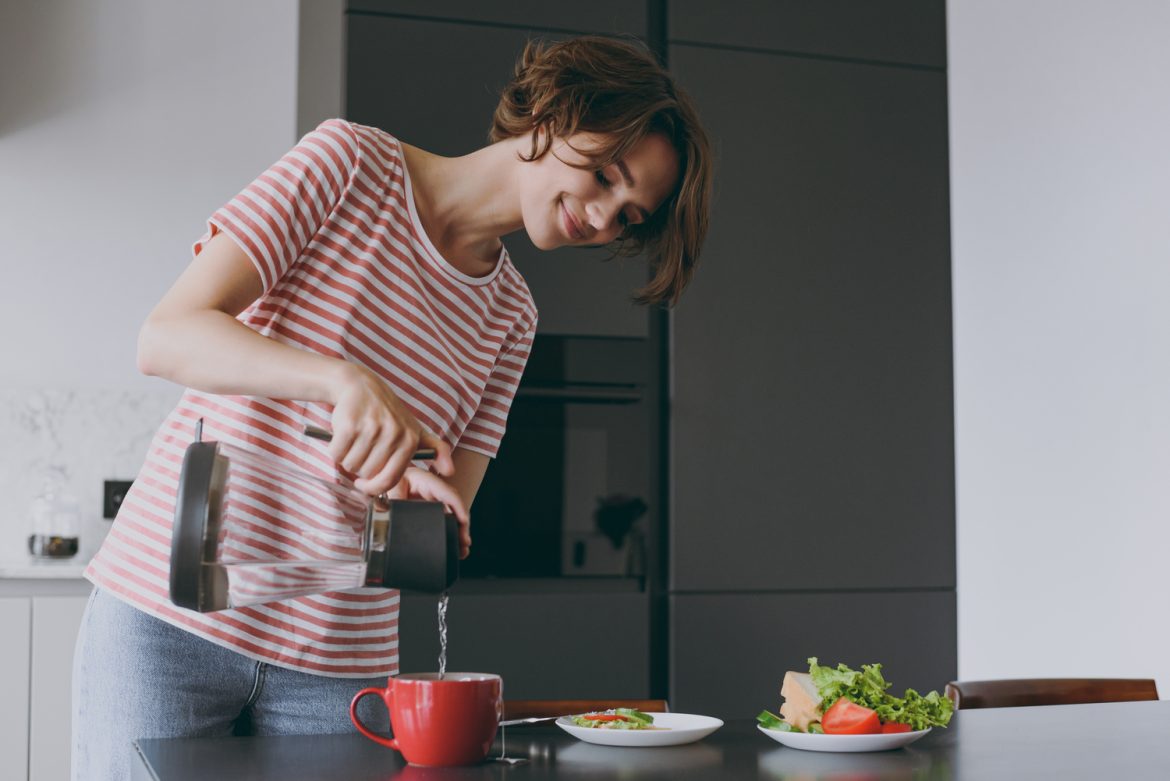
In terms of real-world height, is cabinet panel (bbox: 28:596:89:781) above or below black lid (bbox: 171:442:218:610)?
below

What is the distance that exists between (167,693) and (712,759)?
0.50 meters

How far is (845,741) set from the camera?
1067 millimetres

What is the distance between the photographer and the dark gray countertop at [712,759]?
932 mm

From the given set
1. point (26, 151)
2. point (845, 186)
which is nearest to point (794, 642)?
point (845, 186)

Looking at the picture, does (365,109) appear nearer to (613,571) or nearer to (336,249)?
(613,571)

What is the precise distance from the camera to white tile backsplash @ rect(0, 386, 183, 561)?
2697 millimetres

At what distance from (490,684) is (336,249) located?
471 millimetres

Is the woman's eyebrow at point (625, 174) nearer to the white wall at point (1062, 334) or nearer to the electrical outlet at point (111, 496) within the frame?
the white wall at point (1062, 334)

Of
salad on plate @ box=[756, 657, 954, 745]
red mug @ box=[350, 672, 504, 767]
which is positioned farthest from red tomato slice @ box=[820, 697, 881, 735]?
red mug @ box=[350, 672, 504, 767]

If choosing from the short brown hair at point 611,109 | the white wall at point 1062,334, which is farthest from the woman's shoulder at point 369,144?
the white wall at point 1062,334

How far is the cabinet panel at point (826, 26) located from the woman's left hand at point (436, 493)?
219cm

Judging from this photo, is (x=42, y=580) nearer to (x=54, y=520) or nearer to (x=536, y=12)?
A: (x=54, y=520)

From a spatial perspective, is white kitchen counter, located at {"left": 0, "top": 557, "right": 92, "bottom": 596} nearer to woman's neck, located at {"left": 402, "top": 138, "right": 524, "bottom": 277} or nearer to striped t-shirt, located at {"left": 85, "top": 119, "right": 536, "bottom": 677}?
striped t-shirt, located at {"left": 85, "top": 119, "right": 536, "bottom": 677}

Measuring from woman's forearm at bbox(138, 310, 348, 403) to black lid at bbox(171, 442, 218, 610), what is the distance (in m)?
0.17
